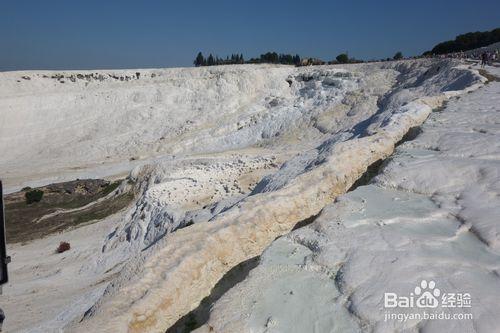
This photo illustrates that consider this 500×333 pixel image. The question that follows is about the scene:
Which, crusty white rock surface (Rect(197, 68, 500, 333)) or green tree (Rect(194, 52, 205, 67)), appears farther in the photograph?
green tree (Rect(194, 52, 205, 67))

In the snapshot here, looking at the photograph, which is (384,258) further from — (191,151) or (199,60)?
(199,60)

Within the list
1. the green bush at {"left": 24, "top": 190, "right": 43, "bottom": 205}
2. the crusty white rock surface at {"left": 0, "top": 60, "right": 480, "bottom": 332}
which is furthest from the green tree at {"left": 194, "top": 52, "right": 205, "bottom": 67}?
the green bush at {"left": 24, "top": 190, "right": 43, "bottom": 205}

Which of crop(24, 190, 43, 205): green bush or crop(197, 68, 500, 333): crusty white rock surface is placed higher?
crop(197, 68, 500, 333): crusty white rock surface

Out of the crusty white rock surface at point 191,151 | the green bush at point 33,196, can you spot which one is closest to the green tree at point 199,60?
the crusty white rock surface at point 191,151

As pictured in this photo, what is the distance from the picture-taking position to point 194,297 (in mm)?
4992

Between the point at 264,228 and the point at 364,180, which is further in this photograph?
the point at 364,180

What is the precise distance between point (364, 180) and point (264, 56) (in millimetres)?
56184

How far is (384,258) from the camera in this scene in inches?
189

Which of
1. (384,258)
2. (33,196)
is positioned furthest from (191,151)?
(384,258)

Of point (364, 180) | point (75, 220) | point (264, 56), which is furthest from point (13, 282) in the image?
point (264, 56)

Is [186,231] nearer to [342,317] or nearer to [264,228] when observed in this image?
[264,228]

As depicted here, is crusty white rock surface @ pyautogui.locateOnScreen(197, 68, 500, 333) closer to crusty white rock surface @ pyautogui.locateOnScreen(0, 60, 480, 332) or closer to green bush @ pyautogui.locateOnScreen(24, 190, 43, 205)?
crusty white rock surface @ pyautogui.locateOnScreen(0, 60, 480, 332)

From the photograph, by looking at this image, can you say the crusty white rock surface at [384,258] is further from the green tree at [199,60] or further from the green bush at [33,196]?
the green tree at [199,60]

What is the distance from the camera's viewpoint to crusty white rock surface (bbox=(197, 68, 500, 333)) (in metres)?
4.04
